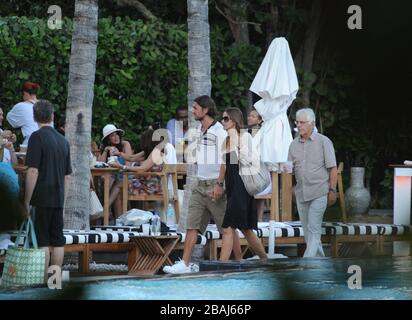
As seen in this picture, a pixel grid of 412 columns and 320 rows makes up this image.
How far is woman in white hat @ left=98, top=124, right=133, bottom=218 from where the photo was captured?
40.7 ft

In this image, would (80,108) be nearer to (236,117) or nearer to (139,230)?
(139,230)

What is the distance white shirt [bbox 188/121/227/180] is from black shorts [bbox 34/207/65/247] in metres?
1.79

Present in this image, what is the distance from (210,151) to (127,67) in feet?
19.4

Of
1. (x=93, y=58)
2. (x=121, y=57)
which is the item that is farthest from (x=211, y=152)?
(x=121, y=57)

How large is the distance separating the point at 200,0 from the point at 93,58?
1.33m

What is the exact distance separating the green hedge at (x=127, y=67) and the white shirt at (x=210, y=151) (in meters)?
5.20

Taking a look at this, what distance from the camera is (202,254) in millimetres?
10695

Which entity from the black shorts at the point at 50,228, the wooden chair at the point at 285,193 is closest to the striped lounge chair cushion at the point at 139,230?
the black shorts at the point at 50,228

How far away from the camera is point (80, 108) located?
10508mm

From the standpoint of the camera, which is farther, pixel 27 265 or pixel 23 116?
pixel 23 116

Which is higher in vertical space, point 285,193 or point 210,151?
point 210,151

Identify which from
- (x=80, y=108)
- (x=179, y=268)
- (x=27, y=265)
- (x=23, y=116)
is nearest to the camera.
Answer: (x=27, y=265)

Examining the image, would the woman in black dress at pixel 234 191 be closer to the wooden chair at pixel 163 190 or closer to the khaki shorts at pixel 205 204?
the khaki shorts at pixel 205 204

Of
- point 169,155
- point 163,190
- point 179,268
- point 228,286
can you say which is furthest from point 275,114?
point 228,286
